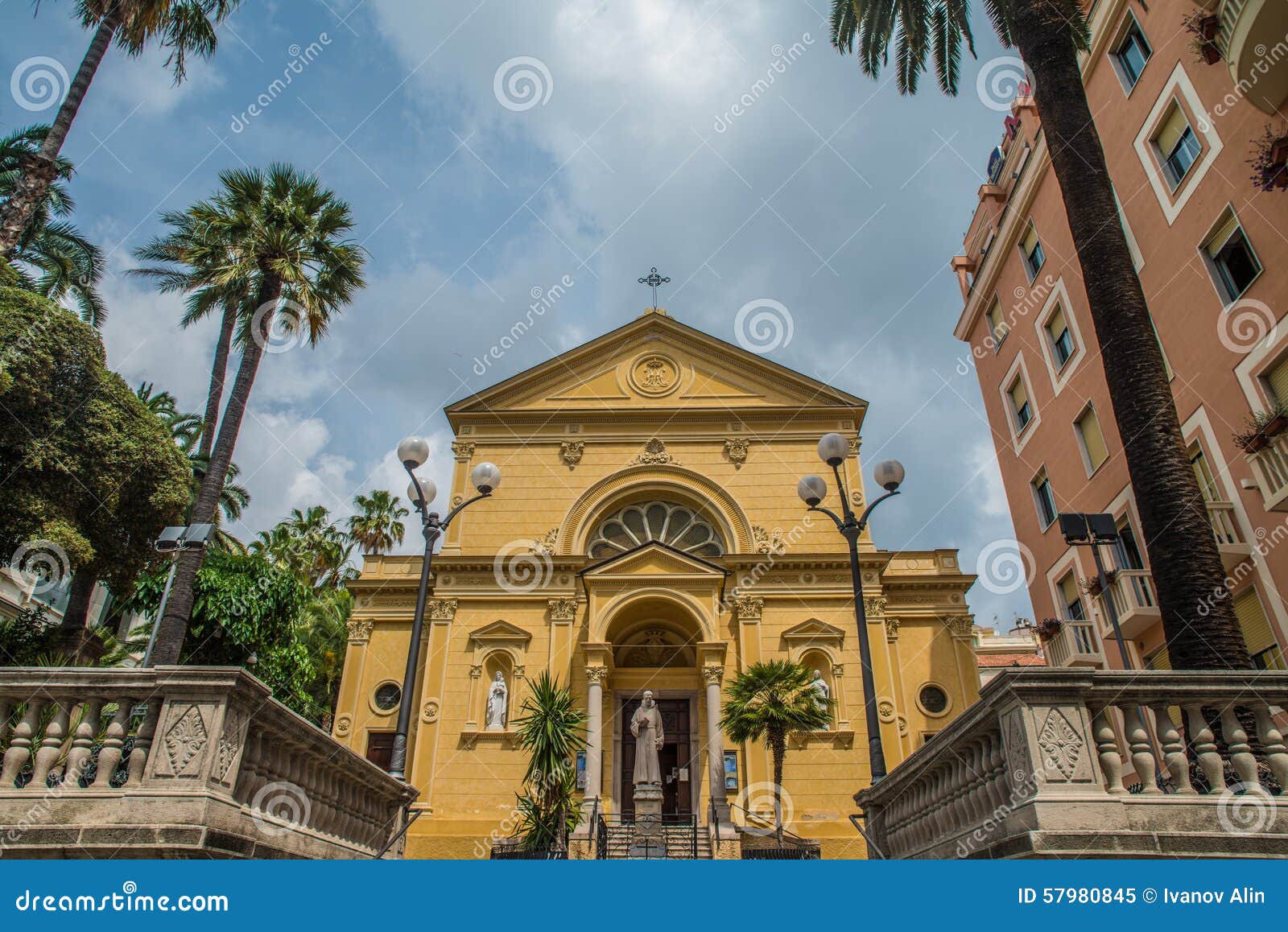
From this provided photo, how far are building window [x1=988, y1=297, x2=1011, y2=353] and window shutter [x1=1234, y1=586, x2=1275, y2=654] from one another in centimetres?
1172

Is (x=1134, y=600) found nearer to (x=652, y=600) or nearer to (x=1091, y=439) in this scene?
(x=1091, y=439)

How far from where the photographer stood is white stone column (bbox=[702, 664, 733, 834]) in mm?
18125

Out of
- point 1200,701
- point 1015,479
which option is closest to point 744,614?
point 1015,479

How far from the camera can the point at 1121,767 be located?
17.6 feet

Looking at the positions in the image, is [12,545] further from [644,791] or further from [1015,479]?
[1015,479]

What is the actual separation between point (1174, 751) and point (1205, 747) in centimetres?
26

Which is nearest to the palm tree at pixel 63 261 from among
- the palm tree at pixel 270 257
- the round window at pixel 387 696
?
the palm tree at pixel 270 257

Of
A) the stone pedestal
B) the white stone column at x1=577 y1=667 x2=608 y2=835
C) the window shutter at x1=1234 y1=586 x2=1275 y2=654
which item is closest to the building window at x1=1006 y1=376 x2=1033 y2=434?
the window shutter at x1=1234 y1=586 x2=1275 y2=654

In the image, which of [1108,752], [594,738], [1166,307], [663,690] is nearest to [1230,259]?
[1166,307]

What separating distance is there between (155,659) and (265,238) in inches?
390

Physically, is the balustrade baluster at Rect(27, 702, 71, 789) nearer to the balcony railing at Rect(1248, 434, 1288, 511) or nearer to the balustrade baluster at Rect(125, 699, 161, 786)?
the balustrade baluster at Rect(125, 699, 161, 786)

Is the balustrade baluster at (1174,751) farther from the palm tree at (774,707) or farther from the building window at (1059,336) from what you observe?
the building window at (1059,336)

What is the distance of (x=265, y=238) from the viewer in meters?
18.2

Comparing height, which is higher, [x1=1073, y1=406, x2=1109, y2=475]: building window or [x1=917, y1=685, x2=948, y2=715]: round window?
[x1=1073, y1=406, x2=1109, y2=475]: building window
